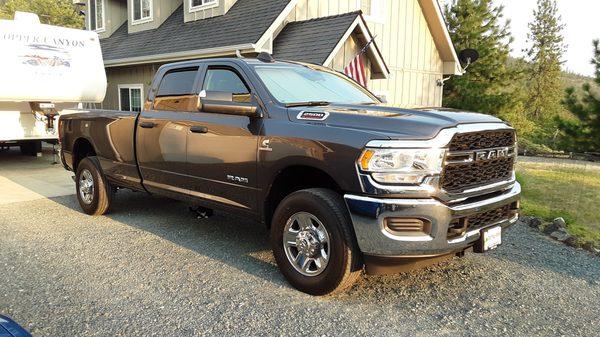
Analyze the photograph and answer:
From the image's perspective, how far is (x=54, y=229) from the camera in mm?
6125

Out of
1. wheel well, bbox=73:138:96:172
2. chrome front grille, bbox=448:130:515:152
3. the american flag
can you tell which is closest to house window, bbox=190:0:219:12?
the american flag

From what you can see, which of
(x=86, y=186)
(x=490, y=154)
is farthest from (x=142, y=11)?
(x=490, y=154)

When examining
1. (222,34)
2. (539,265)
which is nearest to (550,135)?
(222,34)

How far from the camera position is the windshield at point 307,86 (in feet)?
15.7

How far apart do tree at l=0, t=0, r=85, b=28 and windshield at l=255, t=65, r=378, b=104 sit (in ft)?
98.0

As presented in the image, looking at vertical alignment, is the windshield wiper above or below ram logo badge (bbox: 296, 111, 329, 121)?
above

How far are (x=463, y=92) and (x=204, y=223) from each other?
1809 centimetres

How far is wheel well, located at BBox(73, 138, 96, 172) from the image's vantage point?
7.14 metres

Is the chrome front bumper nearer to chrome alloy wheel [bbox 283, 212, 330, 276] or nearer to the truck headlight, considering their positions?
the truck headlight

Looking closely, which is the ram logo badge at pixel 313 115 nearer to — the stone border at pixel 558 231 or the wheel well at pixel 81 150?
the stone border at pixel 558 231

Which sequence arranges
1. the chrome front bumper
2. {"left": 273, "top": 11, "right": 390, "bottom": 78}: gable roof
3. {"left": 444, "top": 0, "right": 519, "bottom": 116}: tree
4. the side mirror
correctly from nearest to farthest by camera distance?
the chrome front bumper, the side mirror, {"left": 273, "top": 11, "right": 390, "bottom": 78}: gable roof, {"left": 444, "top": 0, "right": 519, "bottom": 116}: tree

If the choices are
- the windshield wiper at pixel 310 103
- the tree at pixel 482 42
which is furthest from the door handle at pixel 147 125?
the tree at pixel 482 42

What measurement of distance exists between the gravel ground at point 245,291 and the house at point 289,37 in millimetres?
6487

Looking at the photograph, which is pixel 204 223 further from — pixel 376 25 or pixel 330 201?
pixel 376 25
